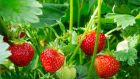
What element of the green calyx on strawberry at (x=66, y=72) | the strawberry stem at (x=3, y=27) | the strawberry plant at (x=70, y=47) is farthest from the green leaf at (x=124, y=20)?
the strawberry stem at (x=3, y=27)

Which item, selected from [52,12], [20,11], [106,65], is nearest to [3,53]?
[20,11]

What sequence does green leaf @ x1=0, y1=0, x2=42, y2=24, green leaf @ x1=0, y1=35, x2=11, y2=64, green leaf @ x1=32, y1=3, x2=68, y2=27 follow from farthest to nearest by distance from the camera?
green leaf @ x1=32, y1=3, x2=68, y2=27 < green leaf @ x1=0, y1=0, x2=42, y2=24 < green leaf @ x1=0, y1=35, x2=11, y2=64

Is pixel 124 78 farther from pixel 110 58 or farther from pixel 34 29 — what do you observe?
pixel 34 29

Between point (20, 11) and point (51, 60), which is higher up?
point (20, 11)

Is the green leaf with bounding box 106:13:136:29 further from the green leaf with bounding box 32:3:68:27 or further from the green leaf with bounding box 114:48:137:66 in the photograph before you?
the green leaf with bounding box 32:3:68:27

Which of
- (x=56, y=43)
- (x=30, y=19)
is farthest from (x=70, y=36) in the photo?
(x=30, y=19)

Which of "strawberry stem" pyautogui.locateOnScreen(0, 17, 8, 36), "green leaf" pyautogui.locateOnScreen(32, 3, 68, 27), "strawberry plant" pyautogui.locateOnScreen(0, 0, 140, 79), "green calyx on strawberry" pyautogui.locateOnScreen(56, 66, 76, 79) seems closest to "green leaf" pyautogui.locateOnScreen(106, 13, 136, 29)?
"strawberry plant" pyautogui.locateOnScreen(0, 0, 140, 79)

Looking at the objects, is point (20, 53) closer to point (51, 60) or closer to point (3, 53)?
point (51, 60)
